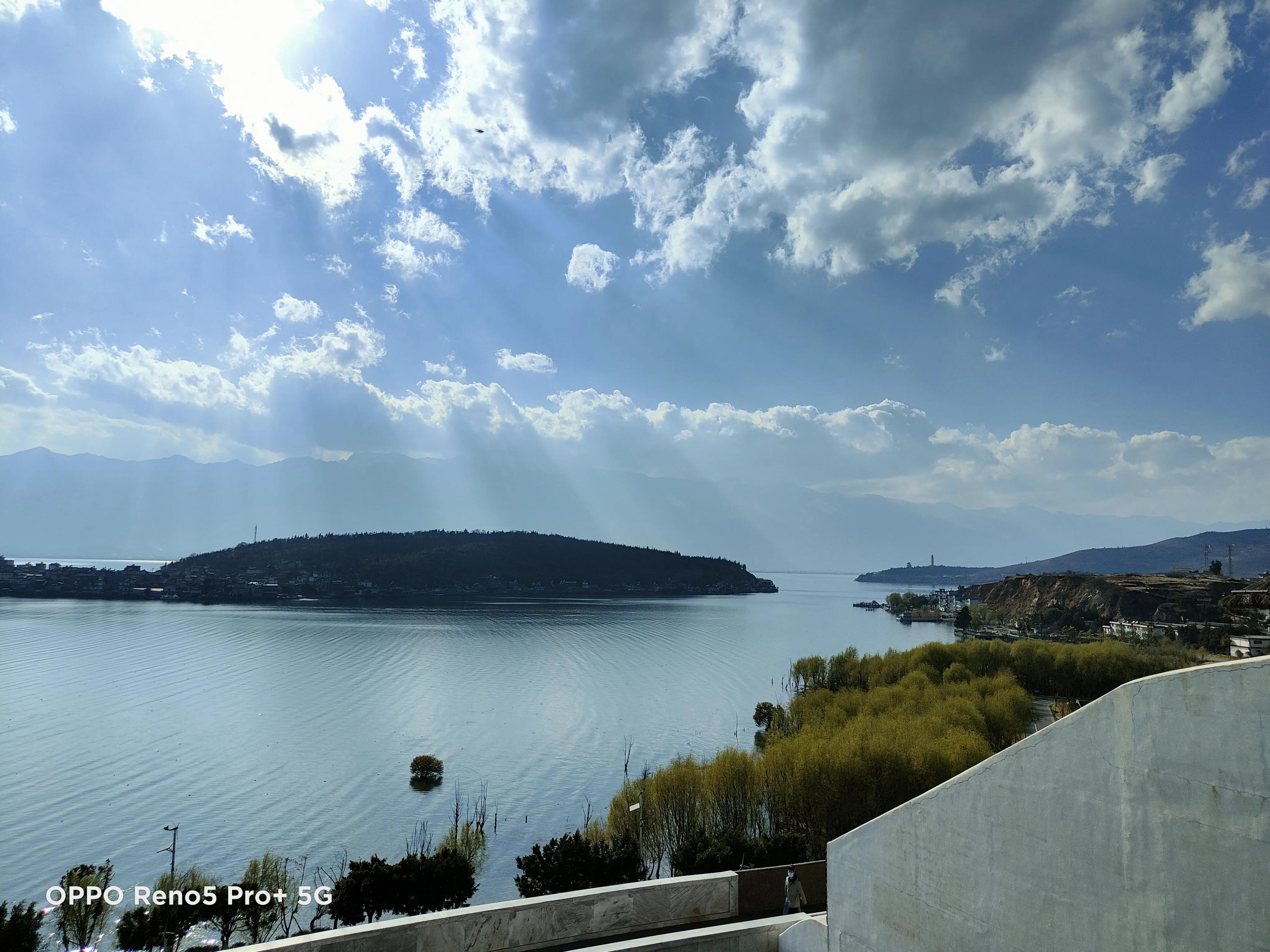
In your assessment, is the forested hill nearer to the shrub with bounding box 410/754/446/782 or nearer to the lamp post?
the shrub with bounding box 410/754/446/782

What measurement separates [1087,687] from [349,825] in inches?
1621

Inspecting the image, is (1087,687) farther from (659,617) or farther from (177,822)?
(659,617)

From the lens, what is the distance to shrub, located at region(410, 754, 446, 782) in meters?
29.5

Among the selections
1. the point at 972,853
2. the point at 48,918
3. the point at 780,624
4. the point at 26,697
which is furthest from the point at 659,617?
the point at 972,853

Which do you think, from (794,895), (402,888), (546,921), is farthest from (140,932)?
(794,895)

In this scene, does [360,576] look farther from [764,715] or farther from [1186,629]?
[1186,629]

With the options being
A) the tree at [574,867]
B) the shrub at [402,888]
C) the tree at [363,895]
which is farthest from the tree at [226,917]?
the tree at [574,867]

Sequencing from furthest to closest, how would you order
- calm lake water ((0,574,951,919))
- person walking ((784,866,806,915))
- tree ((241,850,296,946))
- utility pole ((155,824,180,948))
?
calm lake water ((0,574,951,919)) < tree ((241,850,296,946)) < utility pole ((155,824,180,948)) < person walking ((784,866,806,915))

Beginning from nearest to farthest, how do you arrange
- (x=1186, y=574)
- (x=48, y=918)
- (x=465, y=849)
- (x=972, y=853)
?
(x=972, y=853) → (x=48, y=918) → (x=465, y=849) → (x=1186, y=574)

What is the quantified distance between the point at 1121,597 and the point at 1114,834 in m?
118

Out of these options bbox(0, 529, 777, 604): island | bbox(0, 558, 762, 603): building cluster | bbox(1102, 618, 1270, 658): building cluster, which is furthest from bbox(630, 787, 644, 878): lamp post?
bbox(0, 558, 762, 603): building cluster

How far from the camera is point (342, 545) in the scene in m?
187

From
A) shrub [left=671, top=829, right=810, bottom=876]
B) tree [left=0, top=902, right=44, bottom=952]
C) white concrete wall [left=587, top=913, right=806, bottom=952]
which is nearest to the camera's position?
white concrete wall [left=587, top=913, right=806, bottom=952]

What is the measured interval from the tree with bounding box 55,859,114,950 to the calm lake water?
254cm
